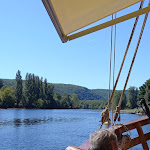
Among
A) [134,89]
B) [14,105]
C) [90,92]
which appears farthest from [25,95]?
[90,92]

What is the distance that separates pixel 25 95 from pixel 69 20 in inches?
2438

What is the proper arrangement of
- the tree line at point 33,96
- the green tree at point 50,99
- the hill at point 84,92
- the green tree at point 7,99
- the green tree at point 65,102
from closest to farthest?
the green tree at point 7,99 → the tree line at point 33,96 → the green tree at point 50,99 → the green tree at point 65,102 → the hill at point 84,92

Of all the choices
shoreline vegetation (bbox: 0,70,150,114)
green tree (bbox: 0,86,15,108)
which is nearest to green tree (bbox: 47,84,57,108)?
shoreline vegetation (bbox: 0,70,150,114)

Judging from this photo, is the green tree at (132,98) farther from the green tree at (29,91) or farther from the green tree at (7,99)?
the green tree at (7,99)

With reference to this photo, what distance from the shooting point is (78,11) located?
1.54m

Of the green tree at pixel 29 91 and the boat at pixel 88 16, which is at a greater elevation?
the green tree at pixel 29 91

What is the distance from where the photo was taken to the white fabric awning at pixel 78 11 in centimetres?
134

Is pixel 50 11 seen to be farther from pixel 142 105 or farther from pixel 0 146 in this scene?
pixel 0 146

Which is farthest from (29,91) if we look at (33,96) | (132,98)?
(132,98)

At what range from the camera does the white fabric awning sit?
4.40 feet

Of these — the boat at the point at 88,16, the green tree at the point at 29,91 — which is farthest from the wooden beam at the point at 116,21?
the green tree at the point at 29,91

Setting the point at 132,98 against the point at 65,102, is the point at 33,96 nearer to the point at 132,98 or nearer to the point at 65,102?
the point at 65,102

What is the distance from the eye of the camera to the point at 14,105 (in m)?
58.7

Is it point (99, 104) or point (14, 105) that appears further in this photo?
point (99, 104)
